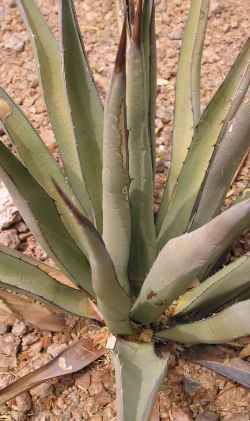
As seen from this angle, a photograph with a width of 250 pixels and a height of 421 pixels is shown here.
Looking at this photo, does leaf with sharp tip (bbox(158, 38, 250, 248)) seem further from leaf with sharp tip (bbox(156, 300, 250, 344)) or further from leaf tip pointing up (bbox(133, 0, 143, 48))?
leaf tip pointing up (bbox(133, 0, 143, 48))

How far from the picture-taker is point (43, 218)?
3.37 feet

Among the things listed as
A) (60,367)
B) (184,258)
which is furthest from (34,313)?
(184,258)

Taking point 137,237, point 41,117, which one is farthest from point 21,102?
point 137,237

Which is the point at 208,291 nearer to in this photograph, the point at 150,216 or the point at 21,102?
the point at 150,216

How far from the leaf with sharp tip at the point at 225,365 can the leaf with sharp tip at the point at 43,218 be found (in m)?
0.27

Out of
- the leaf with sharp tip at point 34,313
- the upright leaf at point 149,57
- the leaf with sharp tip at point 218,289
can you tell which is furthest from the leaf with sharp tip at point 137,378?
the upright leaf at point 149,57

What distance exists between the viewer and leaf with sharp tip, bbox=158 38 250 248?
115 cm

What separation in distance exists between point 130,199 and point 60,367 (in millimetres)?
369

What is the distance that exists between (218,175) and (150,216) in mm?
177

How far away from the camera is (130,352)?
3.63 feet

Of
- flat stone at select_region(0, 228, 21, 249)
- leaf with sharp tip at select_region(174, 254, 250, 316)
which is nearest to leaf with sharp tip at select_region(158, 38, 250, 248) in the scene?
leaf with sharp tip at select_region(174, 254, 250, 316)

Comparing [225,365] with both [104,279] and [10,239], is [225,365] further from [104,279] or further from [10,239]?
[10,239]

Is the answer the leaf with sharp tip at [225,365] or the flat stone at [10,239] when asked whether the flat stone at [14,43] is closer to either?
the flat stone at [10,239]

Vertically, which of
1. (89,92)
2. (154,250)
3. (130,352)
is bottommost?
(130,352)
